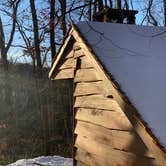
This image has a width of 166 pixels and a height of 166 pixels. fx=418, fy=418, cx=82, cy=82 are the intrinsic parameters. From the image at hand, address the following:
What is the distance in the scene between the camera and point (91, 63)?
7242mm

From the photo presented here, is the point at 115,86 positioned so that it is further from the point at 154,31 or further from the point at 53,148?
the point at 53,148

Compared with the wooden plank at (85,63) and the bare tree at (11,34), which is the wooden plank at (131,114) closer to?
the wooden plank at (85,63)

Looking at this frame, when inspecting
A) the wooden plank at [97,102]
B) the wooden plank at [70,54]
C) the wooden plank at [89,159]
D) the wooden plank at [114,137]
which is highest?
the wooden plank at [70,54]

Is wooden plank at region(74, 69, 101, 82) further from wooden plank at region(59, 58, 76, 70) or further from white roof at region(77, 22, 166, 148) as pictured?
white roof at region(77, 22, 166, 148)

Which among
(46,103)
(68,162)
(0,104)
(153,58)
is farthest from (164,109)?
(0,104)

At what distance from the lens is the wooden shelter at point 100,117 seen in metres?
5.80

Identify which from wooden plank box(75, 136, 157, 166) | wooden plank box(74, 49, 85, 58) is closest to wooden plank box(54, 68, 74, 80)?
wooden plank box(74, 49, 85, 58)

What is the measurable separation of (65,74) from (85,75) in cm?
125

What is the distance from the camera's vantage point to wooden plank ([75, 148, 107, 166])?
740 cm

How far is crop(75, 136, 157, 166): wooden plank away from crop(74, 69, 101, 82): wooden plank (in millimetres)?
1135

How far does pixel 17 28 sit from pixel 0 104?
5.74 meters

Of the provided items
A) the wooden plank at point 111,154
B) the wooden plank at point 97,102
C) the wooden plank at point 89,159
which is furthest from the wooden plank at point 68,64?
the wooden plank at point 89,159

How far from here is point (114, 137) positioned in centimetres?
698

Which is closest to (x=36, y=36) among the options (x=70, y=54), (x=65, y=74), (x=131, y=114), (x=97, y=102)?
(x=65, y=74)
